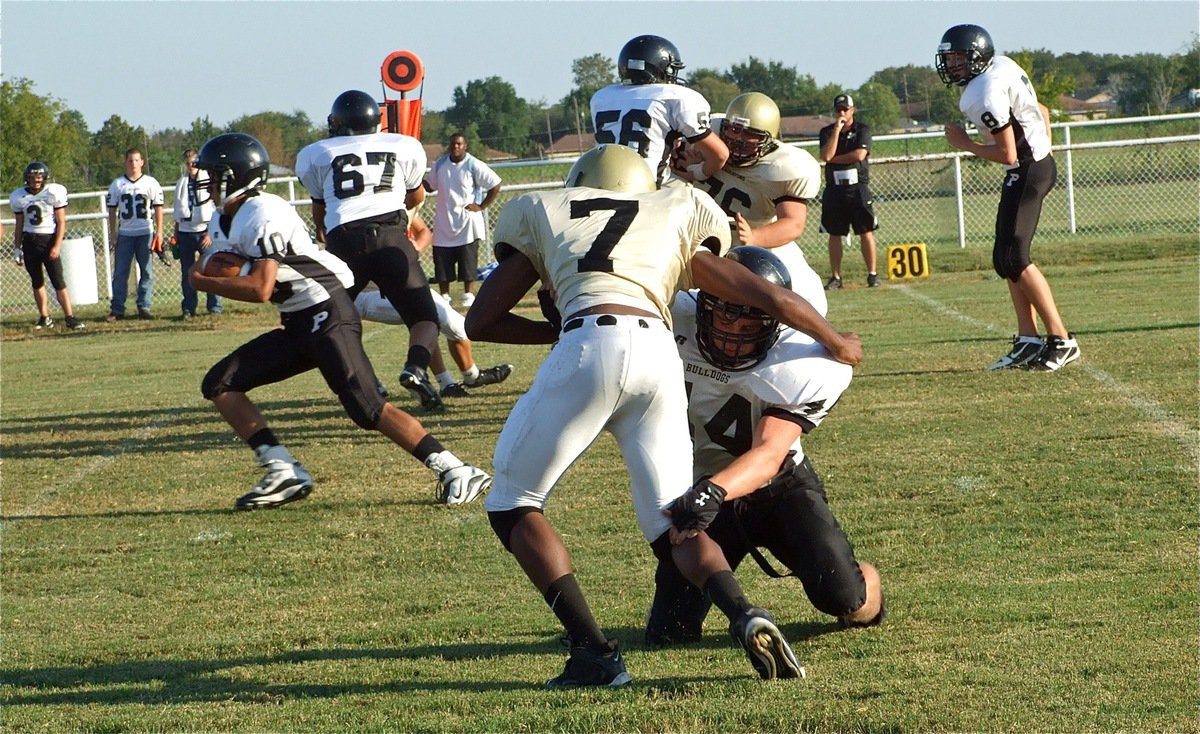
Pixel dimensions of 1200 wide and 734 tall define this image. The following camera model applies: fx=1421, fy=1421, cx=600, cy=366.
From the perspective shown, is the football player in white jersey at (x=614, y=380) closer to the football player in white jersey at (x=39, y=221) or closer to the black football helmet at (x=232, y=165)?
the black football helmet at (x=232, y=165)

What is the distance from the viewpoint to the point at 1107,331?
10055 mm

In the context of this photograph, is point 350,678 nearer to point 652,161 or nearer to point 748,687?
point 748,687

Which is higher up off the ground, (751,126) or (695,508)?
(751,126)

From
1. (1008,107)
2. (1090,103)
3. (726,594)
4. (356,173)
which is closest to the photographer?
(726,594)


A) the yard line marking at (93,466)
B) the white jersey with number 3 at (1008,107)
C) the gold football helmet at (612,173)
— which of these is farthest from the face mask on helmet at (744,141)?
the yard line marking at (93,466)

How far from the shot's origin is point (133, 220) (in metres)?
16.2

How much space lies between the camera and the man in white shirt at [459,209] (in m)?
14.6

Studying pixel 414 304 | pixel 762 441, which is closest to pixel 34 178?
pixel 414 304

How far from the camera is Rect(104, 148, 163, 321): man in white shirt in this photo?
1614cm

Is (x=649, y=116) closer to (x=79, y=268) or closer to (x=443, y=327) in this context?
(x=443, y=327)

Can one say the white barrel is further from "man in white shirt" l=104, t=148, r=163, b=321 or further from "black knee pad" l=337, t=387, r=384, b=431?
"black knee pad" l=337, t=387, r=384, b=431

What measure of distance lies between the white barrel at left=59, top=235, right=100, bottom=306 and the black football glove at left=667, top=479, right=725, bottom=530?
16.9 meters

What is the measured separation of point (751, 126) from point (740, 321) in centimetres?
182

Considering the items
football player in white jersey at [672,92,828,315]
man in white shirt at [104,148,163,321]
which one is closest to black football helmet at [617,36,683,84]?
football player in white jersey at [672,92,828,315]
